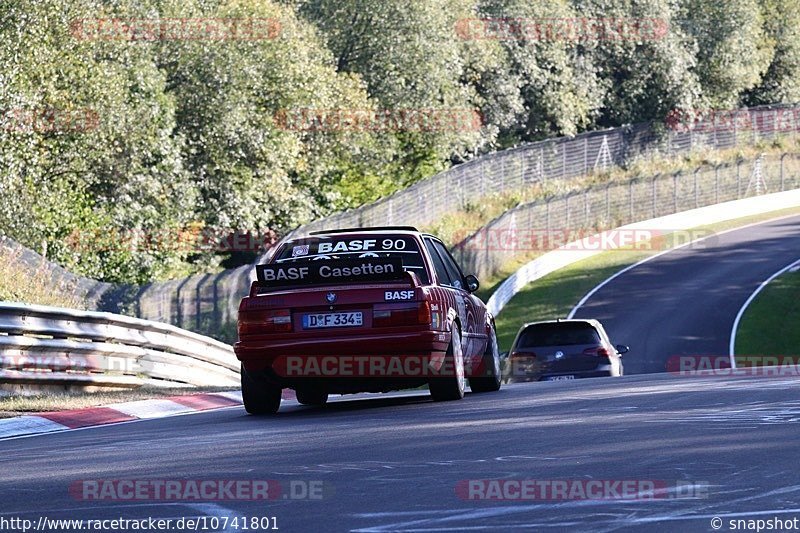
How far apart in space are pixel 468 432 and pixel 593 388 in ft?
16.5

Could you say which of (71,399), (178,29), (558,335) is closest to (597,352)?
(558,335)

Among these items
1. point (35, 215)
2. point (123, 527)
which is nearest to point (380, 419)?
point (123, 527)

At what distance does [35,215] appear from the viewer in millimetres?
35188

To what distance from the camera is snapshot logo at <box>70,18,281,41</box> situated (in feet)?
128

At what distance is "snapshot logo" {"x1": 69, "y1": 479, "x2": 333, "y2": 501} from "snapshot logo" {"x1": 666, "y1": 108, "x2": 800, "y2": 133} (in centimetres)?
7069

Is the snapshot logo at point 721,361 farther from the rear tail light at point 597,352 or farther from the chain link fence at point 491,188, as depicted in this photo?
the rear tail light at point 597,352

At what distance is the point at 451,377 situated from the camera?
45.2 ft

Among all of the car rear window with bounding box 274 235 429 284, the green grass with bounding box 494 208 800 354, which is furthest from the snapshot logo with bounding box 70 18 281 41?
the car rear window with bounding box 274 235 429 284

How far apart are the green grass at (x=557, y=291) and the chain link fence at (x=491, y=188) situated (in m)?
2.02

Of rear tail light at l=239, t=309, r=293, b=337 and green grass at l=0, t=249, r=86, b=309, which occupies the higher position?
green grass at l=0, t=249, r=86, b=309

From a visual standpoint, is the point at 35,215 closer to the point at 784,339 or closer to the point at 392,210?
the point at 392,210

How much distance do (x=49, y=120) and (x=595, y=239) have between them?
28.7m

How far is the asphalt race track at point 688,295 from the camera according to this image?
40.4 metres

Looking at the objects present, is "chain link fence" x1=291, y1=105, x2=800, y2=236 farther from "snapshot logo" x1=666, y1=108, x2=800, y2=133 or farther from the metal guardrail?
the metal guardrail
